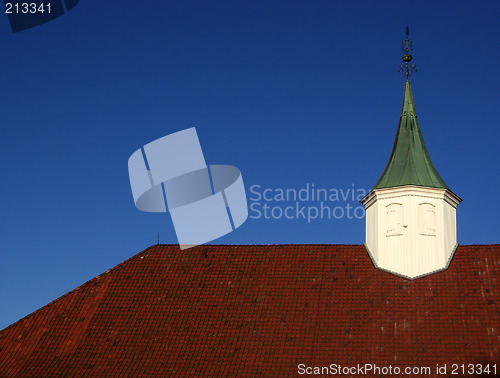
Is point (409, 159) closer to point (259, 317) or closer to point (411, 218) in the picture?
point (411, 218)

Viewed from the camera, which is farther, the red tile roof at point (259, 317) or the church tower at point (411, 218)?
the church tower at point (411, 218)

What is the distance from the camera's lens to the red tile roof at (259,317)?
2933 centimetres

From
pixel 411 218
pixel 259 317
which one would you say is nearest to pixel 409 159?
pixel 411 218

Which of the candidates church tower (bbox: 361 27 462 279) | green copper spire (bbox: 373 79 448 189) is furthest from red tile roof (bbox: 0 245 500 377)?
green copper spire (bbox: 373 79 448 189)

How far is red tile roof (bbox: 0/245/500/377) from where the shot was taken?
29328 mm

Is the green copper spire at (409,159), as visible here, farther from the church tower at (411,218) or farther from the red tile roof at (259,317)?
the red tile roof at (259,317)

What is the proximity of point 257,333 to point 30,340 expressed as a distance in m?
9.97

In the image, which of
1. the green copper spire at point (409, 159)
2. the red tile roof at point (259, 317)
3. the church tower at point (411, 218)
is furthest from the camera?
the green copper spire at point (409, 159)

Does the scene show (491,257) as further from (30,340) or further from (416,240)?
(30,340)

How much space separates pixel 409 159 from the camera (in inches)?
1379

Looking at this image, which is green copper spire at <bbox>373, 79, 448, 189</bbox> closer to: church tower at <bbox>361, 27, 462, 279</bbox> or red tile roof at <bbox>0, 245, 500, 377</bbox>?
church tower at <bbox>361, 27, 462, 279</bbox>

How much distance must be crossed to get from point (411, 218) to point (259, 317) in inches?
321

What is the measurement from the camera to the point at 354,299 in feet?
104

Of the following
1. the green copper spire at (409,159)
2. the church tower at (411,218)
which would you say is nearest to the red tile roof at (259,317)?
the church tower at (411,218)
